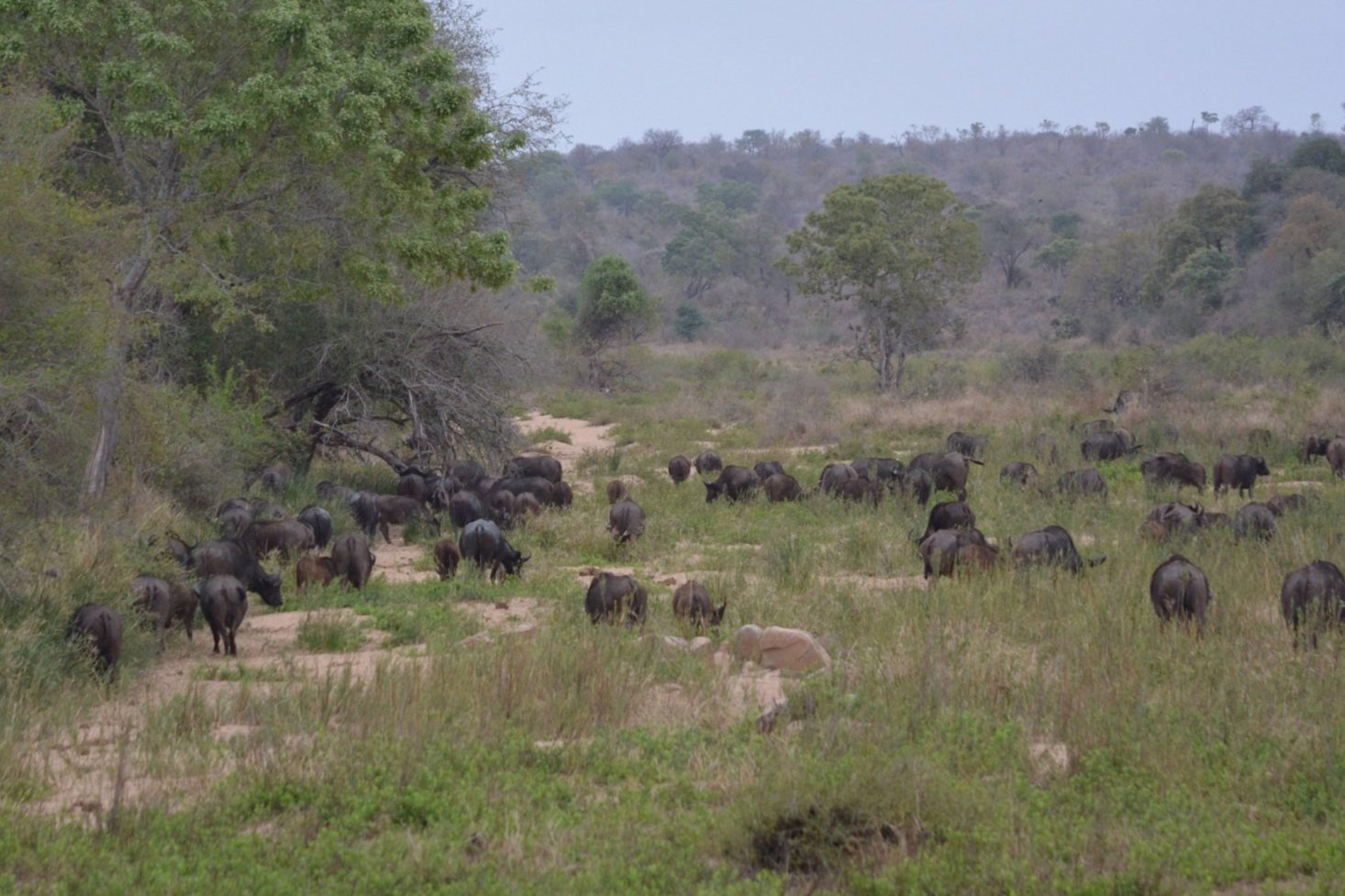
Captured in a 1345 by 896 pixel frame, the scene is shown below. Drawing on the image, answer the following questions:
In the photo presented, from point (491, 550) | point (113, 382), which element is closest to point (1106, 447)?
point (491, 550)

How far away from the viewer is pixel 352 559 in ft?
36.9

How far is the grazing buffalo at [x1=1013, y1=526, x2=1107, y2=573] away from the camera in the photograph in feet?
35.0

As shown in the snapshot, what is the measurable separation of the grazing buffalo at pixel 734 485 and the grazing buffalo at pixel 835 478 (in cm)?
90

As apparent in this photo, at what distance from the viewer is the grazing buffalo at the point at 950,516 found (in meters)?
13.3

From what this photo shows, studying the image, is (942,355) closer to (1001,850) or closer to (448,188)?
(448,188)

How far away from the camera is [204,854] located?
16.9 feet

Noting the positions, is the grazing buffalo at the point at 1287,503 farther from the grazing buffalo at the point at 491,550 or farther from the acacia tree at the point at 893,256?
the acacia tree at the point at 893,256

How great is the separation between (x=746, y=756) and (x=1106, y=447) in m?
15.1

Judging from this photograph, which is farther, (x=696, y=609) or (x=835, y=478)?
(x=835, y=478)

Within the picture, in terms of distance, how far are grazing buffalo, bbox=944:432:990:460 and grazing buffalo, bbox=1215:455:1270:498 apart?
13.8 feet

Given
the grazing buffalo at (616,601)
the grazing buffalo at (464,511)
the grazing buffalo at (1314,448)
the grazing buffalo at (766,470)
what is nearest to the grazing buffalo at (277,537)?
the grazing buffalo at (464,511)

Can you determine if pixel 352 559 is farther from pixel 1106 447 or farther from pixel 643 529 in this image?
pixel 1106 447

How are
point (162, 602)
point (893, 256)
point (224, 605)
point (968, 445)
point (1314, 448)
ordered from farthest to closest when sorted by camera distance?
point (893, 256), point (968, 445), point (1314, 448), point (162, 602), point (224, 605)

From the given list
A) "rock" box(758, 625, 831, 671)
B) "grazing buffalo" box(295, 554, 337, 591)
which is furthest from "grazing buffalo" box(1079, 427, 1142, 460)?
"rock" box(758, 625, 831, 671)
